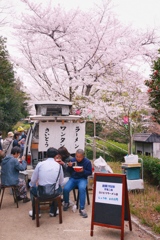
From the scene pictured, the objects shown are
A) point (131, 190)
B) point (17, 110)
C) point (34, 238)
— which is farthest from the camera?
point (17, 110)

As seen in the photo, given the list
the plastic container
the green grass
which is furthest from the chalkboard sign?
the plastic container

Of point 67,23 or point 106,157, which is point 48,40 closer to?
point 67,23

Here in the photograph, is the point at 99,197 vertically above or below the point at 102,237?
above

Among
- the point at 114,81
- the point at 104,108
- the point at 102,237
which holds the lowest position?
the point at 102,237

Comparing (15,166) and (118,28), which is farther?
(118,28)

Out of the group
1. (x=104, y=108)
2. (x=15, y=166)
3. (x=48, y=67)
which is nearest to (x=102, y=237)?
(x=15, y=166)

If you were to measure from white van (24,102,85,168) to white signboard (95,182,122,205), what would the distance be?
2.97 metres

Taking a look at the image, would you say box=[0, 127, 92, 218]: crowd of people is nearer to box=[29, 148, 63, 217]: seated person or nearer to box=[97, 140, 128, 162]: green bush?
box=[29, 148, 63, 217]: seated person

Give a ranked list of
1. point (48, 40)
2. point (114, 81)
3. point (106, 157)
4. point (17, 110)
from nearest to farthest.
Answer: point (114, 81)
point (48, 40)
point (106, 157)
point (17, 110)

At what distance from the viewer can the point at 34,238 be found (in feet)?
13.9

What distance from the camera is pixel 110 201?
4.39 m

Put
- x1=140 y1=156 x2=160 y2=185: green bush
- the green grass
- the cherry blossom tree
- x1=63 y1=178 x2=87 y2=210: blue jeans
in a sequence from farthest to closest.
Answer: the cherry blossom tree < x1=140 y1=156 x2=160 y2=185: green bush < x1=63 y1=178 x2=87 y2=210: blue jeans < the green grass

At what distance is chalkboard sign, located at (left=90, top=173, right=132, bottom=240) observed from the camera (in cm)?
430

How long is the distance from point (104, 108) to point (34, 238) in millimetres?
8187
